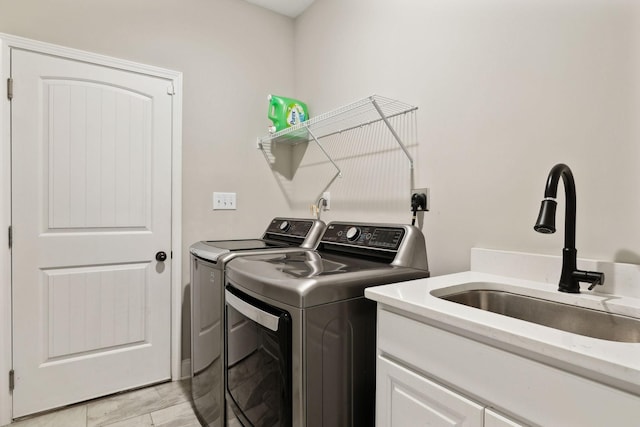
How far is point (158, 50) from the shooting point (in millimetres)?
2174

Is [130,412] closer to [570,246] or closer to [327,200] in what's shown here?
[327,200]

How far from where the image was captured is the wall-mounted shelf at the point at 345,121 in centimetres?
168

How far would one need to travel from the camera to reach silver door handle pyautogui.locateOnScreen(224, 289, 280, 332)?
111cm

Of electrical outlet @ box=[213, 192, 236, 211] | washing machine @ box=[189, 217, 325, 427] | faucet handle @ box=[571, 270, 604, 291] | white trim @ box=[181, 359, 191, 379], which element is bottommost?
white trim @ box=[181, 359, 191, 379]

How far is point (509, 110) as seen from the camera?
51.1 inches

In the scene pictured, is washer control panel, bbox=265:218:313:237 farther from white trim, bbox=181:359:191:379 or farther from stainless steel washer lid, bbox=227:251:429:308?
white trim, bbox=181:359:191:379

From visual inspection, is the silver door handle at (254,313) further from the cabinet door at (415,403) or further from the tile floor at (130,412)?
the tile floor at (130,412)

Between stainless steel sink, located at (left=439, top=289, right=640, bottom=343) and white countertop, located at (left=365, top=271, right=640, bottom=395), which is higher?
white countertop, located at (left=365, top=271, right=640, bottom=395)

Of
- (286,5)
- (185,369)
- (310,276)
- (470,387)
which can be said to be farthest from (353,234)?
(286,5)

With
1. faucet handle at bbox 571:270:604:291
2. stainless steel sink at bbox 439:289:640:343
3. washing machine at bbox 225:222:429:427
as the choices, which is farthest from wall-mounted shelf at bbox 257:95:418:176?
faucet handle at bbox 571:270:604:291

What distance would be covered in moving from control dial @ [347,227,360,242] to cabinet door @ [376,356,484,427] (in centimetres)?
71

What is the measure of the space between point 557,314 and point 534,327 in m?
0.43

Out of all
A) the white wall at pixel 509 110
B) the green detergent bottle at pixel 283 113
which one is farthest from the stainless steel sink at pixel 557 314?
the green detergent bottle at pixel 283 113

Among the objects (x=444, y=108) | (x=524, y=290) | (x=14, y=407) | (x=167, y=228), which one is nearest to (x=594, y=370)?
(x=524, y=290)
